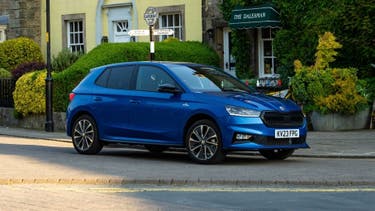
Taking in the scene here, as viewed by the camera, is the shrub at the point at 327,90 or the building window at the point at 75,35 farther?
the building window at the point at 75,35

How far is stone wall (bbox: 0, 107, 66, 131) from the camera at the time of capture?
2317cm

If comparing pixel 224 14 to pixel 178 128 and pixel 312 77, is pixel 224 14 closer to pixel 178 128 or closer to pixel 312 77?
pixel 312 77

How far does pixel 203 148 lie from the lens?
13305mm

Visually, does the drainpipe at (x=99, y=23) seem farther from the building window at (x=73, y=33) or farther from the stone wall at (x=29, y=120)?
the stone wall at (x=29, y=120)

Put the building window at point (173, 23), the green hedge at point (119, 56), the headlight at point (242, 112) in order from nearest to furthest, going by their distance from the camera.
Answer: the headlight at point (242, 112)
the green hedge at point (119, 56)
the building window at point (173, 23)

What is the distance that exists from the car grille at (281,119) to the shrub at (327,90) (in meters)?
5.79

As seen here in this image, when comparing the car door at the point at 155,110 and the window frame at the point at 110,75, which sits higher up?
the window frame at the point at 110,75

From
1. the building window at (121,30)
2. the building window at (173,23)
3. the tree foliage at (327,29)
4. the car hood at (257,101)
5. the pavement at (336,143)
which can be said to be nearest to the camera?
the car hood at (257,101)

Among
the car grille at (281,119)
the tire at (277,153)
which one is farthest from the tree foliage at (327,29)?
the car grille at (281,119)

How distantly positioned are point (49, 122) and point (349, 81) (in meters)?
8.60

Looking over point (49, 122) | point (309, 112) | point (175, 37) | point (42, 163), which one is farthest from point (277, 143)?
point (175, 37)

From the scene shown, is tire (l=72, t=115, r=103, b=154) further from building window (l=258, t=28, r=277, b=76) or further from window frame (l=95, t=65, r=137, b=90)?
building window (l=258, t=28, r=277, b=76)

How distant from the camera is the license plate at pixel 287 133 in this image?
43.0 ft

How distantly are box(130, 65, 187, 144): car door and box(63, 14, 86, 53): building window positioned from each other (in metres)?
17.1
